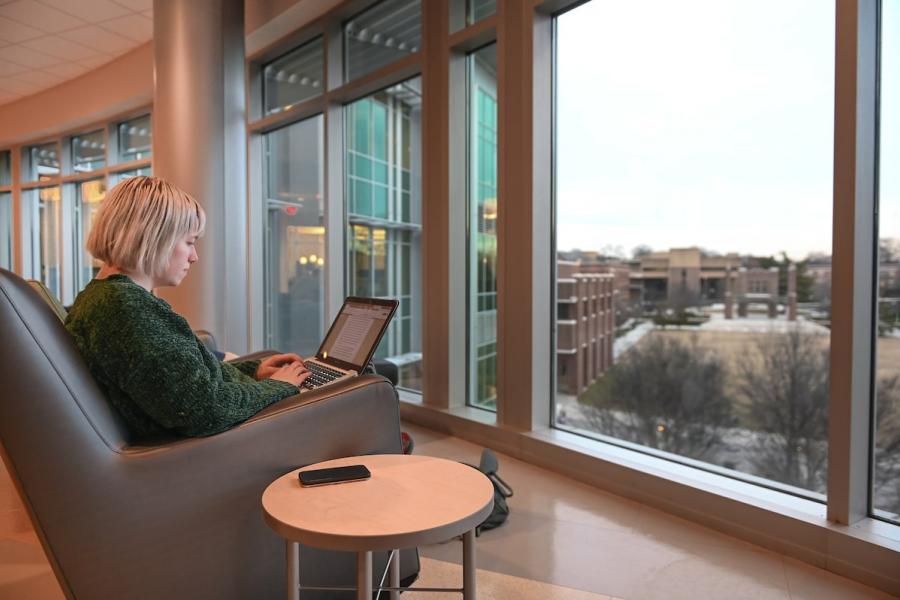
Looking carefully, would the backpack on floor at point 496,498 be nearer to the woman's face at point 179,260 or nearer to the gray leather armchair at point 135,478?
the gray leather armchair at point 135,478

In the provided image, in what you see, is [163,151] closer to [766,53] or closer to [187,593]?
[187,593]

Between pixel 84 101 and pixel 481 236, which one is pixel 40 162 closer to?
pixel 84 101

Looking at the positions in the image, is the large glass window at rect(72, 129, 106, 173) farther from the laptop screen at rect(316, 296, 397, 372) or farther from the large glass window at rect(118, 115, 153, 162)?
the laptop screen at rect(316, 296, 397, 372)

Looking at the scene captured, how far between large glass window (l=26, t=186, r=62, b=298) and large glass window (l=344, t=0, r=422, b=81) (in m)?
5.98

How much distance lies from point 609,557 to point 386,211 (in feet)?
11.8

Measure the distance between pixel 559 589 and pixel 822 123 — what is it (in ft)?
6.20

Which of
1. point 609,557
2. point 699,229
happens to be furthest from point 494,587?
point 699,229

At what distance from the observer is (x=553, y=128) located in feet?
10.1

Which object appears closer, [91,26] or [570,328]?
[570,328]

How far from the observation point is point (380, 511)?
110 centimetres

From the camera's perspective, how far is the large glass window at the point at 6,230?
9000 mm

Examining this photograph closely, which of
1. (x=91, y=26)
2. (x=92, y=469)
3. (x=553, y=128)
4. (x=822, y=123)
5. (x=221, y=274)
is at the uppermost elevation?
(x=91, y=26)

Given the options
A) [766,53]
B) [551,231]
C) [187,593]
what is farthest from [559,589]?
[766,53]

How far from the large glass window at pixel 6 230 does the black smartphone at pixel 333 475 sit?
10071 millimetres
